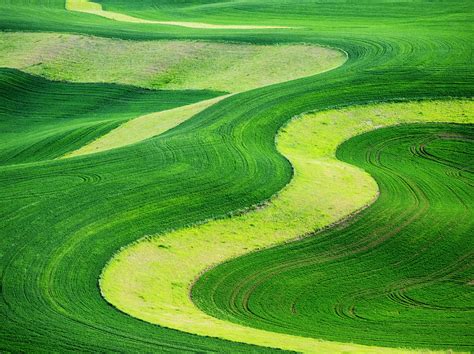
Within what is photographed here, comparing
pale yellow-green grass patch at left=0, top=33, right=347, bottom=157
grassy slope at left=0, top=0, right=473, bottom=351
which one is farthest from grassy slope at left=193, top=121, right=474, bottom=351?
pale yellow-green grass patch at left=0, top=33, right=347, bottom=157

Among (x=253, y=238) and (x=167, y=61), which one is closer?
(x=253, y=238)

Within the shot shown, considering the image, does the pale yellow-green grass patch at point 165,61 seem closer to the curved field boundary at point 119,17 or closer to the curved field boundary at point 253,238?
the curved field boundary at point 119,17

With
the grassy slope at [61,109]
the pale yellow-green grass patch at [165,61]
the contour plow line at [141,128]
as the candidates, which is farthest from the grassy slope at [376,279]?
the pale yellow-green grass patch at [165,61]

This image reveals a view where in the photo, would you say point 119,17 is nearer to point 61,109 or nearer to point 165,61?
point 165,61

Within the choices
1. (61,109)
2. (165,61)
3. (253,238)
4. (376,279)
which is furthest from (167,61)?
(376,279)

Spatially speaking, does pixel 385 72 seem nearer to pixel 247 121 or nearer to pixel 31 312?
pixel 247 121

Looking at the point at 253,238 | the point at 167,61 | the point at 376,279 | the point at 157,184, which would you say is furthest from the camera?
the point at 167,61
